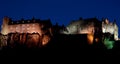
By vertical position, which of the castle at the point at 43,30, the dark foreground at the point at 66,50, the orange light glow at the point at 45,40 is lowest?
the dark foreground at the point at 66,50

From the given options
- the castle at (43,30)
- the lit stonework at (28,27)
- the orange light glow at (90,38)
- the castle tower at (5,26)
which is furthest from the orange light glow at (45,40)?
the castle tower at (5,26)

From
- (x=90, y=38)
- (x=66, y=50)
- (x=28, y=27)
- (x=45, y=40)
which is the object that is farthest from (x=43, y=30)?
(x=66, y=50)

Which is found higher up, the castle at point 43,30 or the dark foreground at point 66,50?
the castle at point 43,30

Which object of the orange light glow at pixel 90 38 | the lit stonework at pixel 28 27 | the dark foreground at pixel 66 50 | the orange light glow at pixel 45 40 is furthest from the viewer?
the lit stonework at pixel 28 27

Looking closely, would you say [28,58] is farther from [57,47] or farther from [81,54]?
[81,54]

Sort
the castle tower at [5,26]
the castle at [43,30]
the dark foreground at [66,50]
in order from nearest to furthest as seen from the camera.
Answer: the dark foreground at [66,50] → the castle at [43,30] → the castle tower at [5,26]

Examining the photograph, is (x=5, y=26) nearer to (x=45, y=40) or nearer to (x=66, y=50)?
(x=45, y=40)

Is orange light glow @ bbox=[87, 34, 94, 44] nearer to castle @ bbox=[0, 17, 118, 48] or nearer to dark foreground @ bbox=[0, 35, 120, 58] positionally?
castle @ bbox=[0, 17, 118, 48]

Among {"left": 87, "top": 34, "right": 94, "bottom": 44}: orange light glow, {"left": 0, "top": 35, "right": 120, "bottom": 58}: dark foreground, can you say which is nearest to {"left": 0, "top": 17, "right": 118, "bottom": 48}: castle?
{"left": 87, "top": 34, "right": 94, "bottom": 44}: orange light glow

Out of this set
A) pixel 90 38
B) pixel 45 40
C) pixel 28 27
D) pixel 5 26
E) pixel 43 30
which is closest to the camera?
pixel 90 38

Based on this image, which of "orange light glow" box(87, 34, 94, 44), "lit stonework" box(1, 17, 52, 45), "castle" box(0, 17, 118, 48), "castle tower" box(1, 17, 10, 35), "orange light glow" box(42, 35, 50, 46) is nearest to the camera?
"orange light glow" box(87, 34, 94, 44)

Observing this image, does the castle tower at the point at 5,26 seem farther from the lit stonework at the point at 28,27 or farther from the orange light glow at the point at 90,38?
the orange light glow at the point at 90,38

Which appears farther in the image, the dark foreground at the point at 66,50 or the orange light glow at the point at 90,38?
the orange light glow at the point at 90,38

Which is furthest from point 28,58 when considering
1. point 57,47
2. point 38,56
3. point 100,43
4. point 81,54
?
point 100,43
